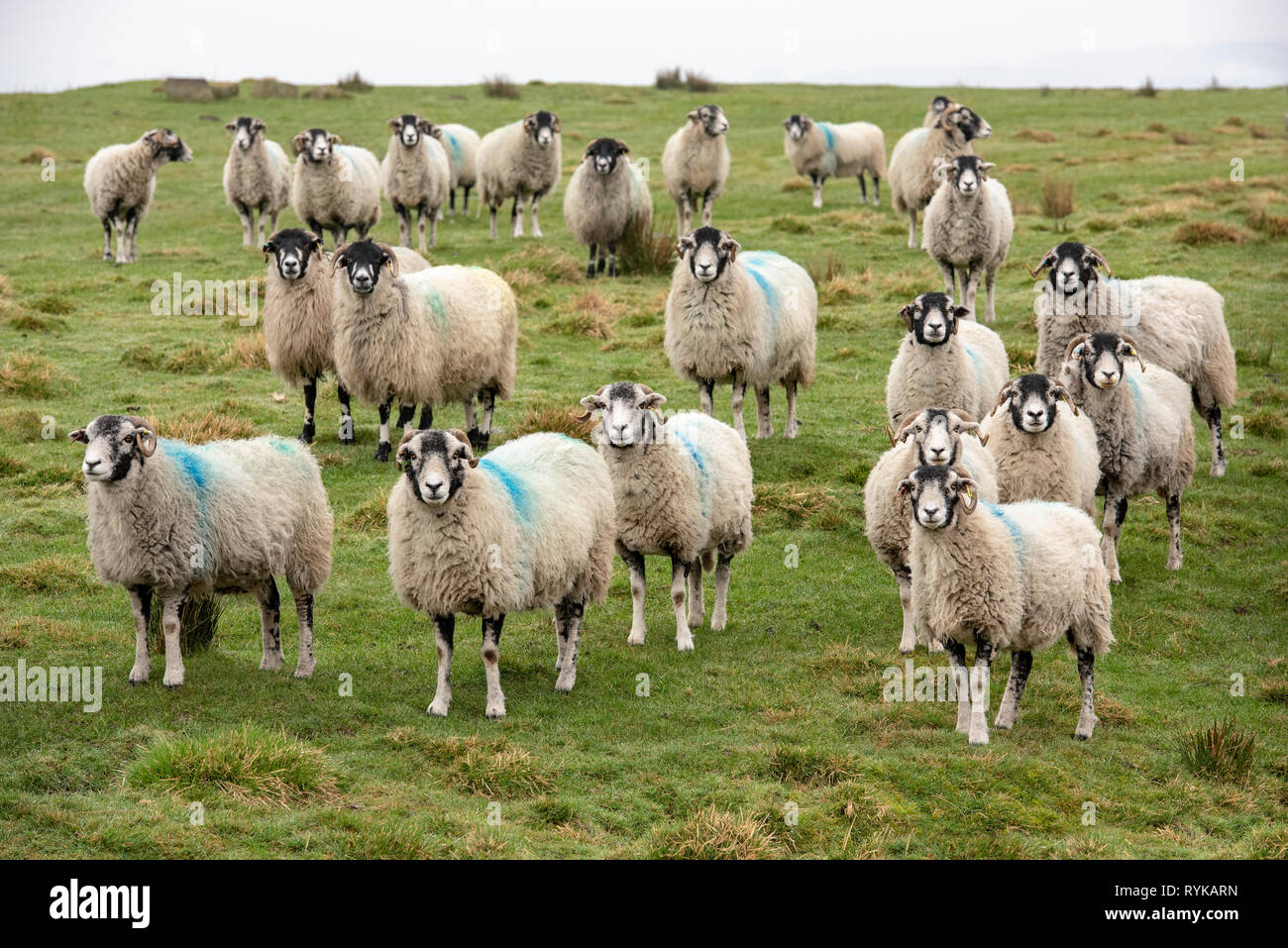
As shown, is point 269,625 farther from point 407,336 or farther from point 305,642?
point 407,336

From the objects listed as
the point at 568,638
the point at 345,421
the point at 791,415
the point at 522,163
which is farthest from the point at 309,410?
the point at 522,163

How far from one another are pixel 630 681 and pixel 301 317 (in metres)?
6.68

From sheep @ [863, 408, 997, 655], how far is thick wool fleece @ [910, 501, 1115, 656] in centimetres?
82

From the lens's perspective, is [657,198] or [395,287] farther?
[657,198]

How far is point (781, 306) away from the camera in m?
14.0

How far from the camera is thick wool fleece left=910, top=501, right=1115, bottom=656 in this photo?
25.7 ft

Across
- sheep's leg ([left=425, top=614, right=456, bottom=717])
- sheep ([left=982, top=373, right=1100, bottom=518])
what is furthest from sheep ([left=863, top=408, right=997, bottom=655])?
sheep's leg ([left=425, top=614, right=456, bottom=717])

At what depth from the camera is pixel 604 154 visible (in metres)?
21.5

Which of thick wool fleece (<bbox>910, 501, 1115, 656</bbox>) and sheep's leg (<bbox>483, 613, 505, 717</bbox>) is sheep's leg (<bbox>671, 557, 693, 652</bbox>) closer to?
sheep's leg (<bbox>483, 613, 505, 717</bbox>)

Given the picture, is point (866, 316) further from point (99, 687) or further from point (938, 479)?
point (99, 687)

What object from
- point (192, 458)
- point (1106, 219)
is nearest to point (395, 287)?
point (192, 458)

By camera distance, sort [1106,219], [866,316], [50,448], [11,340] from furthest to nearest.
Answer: [1106,219]
[866,316]
[11,340]
[50,448]

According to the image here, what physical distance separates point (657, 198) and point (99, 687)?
21800mm

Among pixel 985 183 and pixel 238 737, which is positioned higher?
pixel 985 183
